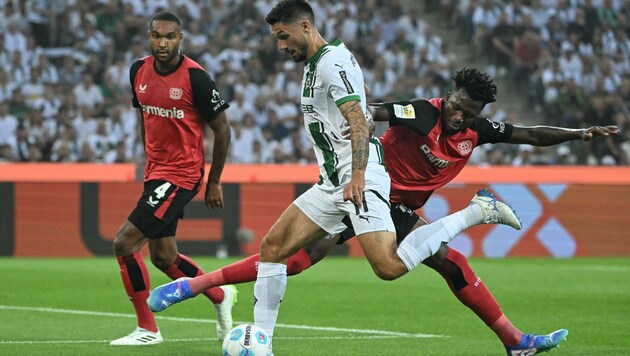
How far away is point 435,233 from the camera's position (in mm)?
7441

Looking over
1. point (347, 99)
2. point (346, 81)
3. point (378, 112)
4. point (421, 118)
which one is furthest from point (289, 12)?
point (421, 118)

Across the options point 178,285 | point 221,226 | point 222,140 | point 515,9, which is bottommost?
point 221,226

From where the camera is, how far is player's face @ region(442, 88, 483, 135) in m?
7.98

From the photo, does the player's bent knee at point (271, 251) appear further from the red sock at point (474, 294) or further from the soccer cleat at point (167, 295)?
the red sock at point (474, 294)

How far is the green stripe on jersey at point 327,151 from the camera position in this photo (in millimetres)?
7320

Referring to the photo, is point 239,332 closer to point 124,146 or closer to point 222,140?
point 222,140

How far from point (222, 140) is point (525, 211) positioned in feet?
35.9

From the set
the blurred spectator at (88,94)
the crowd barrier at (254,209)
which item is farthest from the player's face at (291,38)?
the blurred spectator at (88,94)

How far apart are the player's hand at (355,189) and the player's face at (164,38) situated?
2.48 meters

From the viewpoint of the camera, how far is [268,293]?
7371mm

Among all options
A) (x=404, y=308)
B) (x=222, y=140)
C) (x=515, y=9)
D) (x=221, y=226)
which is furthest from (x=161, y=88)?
(x=515, y=9)

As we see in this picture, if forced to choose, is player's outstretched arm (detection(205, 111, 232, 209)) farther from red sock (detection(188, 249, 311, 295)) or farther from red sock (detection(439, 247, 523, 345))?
red sock (detection(439, 247, 523, 345))

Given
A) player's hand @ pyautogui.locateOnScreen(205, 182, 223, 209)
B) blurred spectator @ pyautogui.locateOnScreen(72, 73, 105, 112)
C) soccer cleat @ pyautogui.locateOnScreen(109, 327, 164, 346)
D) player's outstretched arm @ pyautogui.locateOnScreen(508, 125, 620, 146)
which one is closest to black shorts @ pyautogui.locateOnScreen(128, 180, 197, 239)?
player's hand @ pyautogui.locateOnScreen(205, 182, 223, 209)

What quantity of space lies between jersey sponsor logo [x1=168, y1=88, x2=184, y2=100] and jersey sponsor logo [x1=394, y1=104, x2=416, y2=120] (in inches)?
72.1
